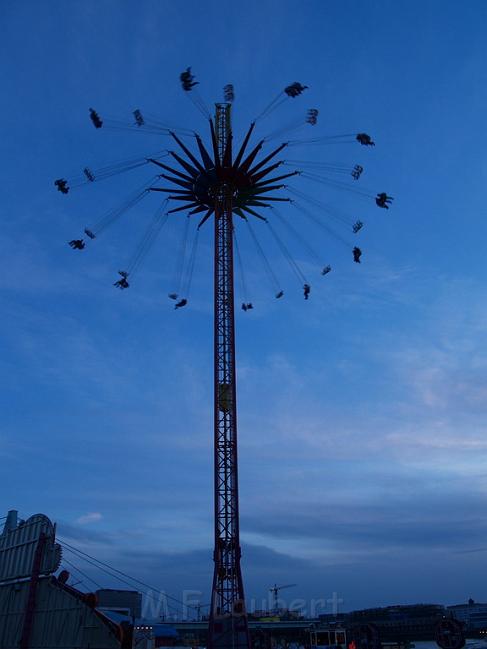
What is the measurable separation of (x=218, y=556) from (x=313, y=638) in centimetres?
2197

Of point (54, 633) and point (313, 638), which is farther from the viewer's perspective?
point (313, 638)

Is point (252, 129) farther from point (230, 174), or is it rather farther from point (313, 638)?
point (313, 638)

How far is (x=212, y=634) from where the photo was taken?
50.8m

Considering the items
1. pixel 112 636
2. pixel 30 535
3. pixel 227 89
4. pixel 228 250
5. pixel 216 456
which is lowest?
pixel 112 636

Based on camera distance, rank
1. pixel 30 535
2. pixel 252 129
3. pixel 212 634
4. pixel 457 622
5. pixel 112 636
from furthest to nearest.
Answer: pixel 252 129, pixel 212 634, pixel 457 622, pixel 30 535, pixel 112 636

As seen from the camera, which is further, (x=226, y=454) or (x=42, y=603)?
(x=226, y=454)

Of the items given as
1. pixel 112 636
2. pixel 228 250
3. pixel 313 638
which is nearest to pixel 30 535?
pixel 112 636

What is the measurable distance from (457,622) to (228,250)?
38.1 m

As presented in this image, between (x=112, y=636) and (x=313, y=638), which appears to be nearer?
(x=112, y=636)

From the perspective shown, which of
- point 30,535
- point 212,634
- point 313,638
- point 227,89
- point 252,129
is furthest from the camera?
point 313,638

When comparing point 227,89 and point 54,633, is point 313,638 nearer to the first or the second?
point 54,633

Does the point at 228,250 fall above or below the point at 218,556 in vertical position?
above

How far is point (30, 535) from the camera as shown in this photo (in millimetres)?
33312

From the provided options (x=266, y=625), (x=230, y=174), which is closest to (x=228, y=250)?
(x=230, y=174)
